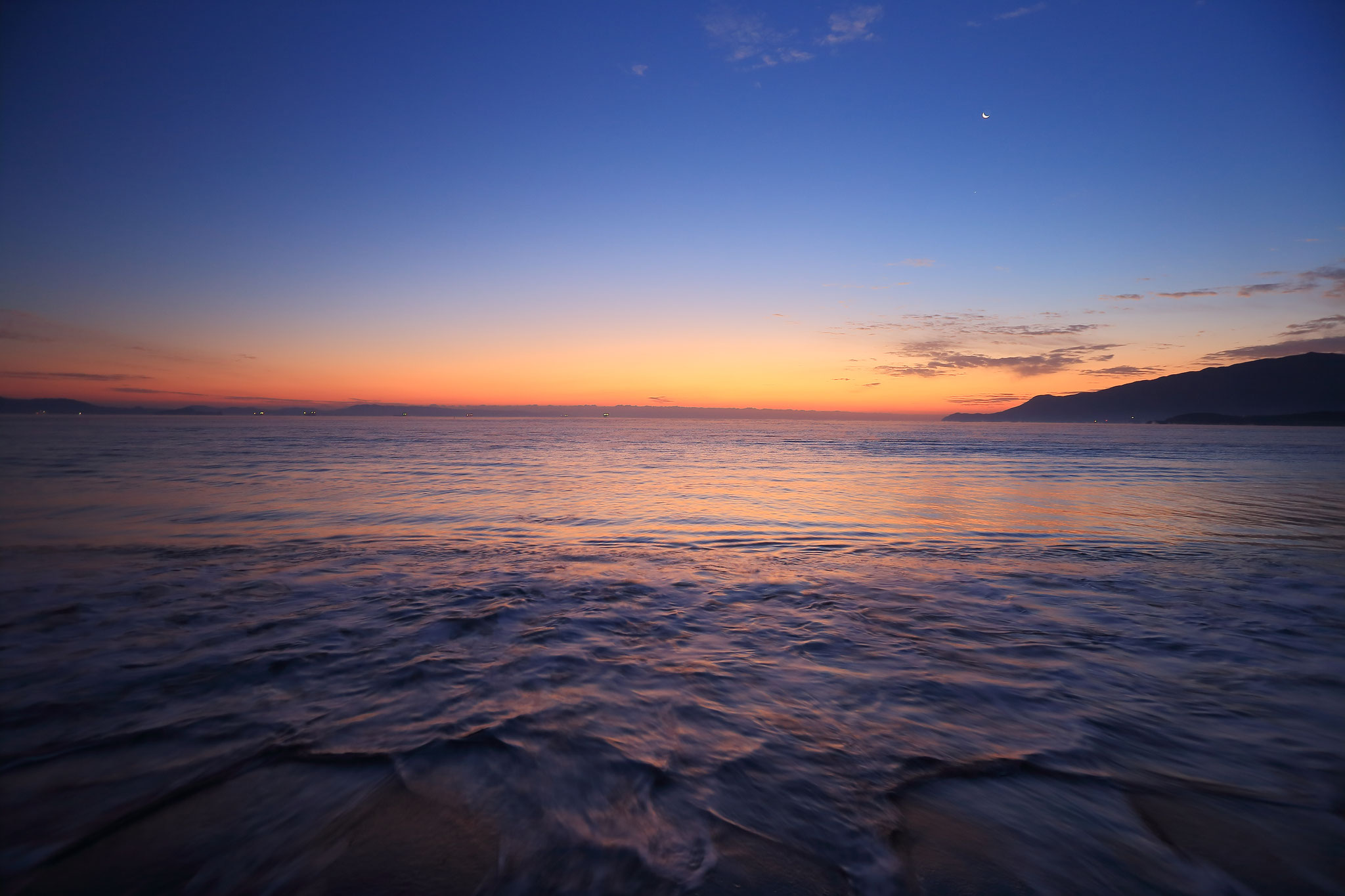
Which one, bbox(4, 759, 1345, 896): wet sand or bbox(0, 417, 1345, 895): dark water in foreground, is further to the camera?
bbox(0, 417, 1345, 895): dark water in foreground

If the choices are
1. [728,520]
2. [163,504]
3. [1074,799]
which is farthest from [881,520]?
[163,504]

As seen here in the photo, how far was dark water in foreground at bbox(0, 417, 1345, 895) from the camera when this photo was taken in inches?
114

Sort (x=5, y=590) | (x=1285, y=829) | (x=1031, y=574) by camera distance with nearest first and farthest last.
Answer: (x=1285, y=829)
(x=5, y=590)
(x=1031, y=574)

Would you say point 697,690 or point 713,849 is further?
point 697,690

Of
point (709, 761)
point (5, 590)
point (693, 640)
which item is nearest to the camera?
point (709, 761)

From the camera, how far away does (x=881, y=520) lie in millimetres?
12969

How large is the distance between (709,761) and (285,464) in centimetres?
2994

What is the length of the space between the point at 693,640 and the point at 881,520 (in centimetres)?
883

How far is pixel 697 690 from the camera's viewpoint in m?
4.50

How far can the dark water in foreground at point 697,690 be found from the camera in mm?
2896

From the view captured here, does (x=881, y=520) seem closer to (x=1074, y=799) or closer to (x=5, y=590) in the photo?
(x=1074, y=799)

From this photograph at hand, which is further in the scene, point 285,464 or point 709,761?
point 285,464

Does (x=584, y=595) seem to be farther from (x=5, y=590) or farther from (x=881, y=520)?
(x=881, y=520)

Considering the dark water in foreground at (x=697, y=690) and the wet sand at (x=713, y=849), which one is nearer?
the wet sand at (x=713, y=849)
